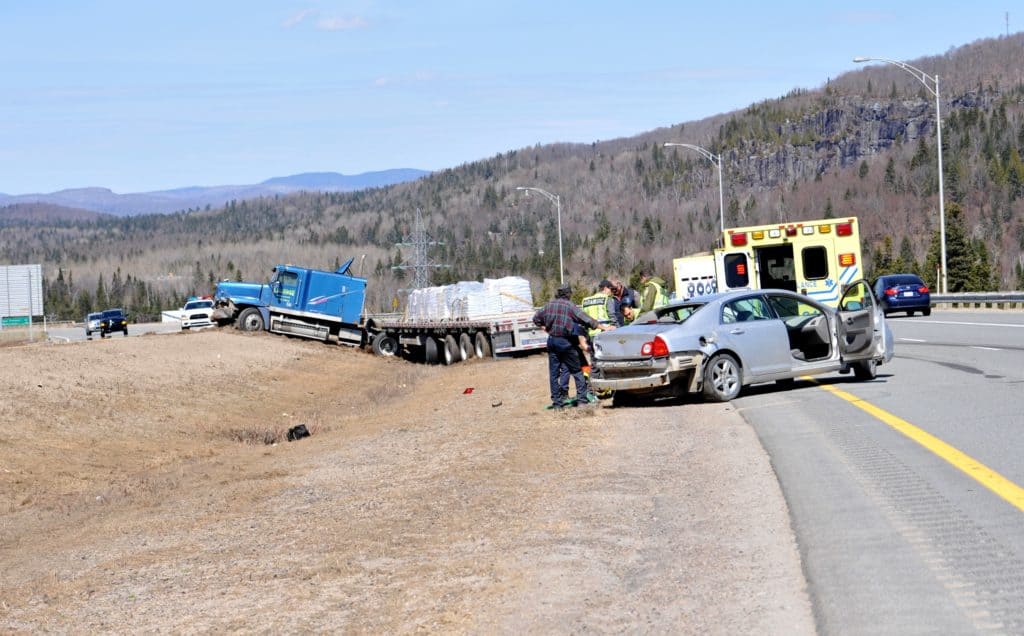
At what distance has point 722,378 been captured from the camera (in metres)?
17.0

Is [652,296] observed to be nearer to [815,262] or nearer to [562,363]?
[562,363]

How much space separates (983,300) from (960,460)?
120 feet

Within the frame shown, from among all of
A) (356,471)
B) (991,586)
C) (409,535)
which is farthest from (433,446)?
(991,586)

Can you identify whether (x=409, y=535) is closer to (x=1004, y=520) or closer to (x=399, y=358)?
(x=1004, y=520)

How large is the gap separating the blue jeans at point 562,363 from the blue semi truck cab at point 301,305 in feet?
100

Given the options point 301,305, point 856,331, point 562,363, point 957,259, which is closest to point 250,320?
point 301,305

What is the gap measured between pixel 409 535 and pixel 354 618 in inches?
94.1

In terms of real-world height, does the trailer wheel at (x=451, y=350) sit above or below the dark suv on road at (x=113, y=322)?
below

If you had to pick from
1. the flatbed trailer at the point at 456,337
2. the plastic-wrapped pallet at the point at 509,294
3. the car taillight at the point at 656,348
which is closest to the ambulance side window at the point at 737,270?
the flatbed trailer at the point at 456,337

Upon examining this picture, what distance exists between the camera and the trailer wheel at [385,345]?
46.9m

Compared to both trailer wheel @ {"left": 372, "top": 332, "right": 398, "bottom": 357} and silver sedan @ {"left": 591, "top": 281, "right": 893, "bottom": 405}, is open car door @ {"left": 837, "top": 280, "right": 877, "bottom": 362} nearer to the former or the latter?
silver sedan @ {"left": 591, "top": 281, "right": 893, "bottom": 405}

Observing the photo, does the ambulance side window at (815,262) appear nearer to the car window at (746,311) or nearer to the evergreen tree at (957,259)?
the car window at (746,311)

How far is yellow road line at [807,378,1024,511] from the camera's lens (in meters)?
8.90

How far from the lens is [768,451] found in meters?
12.2
